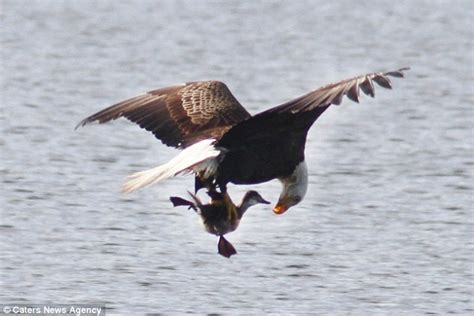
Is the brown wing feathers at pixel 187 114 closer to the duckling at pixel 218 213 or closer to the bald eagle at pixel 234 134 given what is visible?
the bald eagle at pixel 234 134

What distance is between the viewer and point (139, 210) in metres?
11.2

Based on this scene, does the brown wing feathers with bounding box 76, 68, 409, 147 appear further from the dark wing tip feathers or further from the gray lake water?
the gray lake water

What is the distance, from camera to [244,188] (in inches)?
455

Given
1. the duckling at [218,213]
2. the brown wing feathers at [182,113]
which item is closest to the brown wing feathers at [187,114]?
the brown wing feathers at [182,113]

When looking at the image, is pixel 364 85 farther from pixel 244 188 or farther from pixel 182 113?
pixel 244 188

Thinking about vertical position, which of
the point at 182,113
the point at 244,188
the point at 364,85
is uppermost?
the point at 364,85

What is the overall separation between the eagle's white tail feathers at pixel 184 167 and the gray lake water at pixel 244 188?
1.28 metres

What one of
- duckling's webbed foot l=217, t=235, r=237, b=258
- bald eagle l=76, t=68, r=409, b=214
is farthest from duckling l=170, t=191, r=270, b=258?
duckling's webbed foot l=217, t=235, r=237, b=258

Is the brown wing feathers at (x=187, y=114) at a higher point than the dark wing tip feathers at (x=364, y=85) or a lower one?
lower

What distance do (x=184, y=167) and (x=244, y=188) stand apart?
410 centimetres

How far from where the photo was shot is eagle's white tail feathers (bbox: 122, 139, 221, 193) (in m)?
7.41

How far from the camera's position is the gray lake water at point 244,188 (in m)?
9.38

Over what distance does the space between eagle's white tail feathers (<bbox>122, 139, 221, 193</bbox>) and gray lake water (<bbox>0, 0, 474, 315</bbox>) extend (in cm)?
128

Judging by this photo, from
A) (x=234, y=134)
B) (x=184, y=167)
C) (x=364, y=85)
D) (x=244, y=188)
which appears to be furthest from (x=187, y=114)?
(x=244, y=188)
